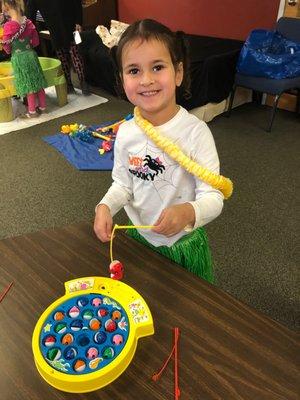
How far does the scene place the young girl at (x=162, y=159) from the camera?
792mm

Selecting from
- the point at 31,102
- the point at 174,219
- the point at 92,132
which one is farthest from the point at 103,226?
the point at 31,102

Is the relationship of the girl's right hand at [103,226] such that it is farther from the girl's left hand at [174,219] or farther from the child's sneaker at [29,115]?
the child's sneaker at [29,115]

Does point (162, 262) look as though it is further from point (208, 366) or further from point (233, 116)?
point (233, 116)

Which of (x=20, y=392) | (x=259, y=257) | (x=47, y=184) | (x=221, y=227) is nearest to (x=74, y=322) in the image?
(x=20, y=392)

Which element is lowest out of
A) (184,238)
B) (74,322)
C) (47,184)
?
(47,184)

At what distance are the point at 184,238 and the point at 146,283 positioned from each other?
278mm

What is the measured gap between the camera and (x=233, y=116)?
10.3 feet

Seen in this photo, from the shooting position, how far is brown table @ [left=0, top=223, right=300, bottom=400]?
0.56 meters

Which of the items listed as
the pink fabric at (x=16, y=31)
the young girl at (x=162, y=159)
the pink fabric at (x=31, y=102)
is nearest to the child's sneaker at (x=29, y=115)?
the pink fabric at (x=31, y=102)

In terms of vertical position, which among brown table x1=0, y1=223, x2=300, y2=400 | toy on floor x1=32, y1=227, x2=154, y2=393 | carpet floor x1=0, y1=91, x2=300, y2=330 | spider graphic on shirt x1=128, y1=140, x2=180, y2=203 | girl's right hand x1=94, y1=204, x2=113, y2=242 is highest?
spider graphic on shirt x1=128, y1=140, x2=180, y2=203

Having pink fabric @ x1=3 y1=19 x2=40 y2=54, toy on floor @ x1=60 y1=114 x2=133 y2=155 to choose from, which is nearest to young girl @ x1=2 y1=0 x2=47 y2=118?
pink fabric @ x1=3 y1=19 x2=40 y2=54

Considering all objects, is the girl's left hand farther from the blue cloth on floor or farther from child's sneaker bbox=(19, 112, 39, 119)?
child's sneaker bbox=(19, 112, 39, 119)

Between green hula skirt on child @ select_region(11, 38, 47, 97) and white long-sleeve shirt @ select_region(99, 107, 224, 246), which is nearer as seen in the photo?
white long-sleeve shirt @ select_region(99, 107, 224, 246)

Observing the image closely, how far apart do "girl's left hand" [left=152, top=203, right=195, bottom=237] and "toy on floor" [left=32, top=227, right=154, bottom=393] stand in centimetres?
13
